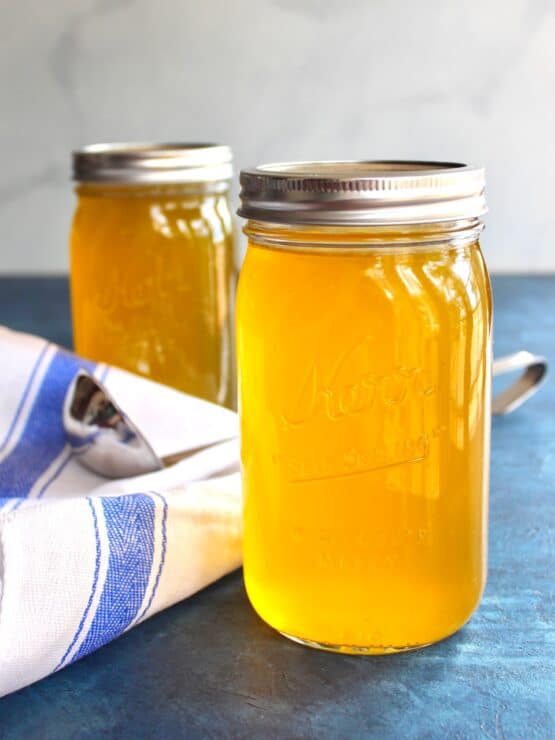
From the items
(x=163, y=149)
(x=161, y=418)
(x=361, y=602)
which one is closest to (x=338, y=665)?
(x=361, y=602)

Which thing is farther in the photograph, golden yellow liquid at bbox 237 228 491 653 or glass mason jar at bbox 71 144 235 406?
glass mason jar at bbox 71 144 235 406

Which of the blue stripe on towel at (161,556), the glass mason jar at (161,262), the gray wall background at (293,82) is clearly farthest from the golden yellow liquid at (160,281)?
the gray wall background at (293,82)

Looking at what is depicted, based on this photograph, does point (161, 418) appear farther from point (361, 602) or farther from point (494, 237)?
point (494, 237)

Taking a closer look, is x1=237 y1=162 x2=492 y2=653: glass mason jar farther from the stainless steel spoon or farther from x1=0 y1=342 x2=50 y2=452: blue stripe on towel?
x1=0 y1=342 x2=50 y2=452: blue stripe on towel

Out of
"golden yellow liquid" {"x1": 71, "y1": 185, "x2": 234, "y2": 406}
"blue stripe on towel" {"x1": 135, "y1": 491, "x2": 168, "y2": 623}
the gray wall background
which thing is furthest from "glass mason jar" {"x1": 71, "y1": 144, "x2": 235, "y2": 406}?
the gray wall background

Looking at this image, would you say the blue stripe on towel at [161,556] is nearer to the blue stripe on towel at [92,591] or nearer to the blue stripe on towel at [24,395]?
the blue stripe on towel at [92,591]

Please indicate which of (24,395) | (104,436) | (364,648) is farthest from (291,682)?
(24,395)
